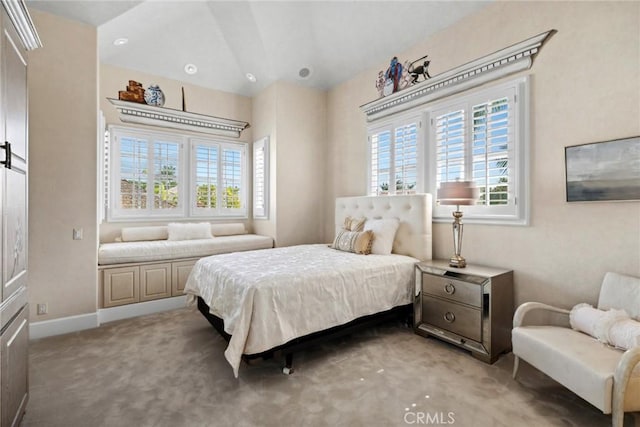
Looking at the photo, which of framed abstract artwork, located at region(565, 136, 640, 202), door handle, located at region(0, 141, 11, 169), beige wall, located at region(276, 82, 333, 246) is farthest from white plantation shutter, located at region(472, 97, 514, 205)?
door handle, located at region(0, 141, 11, 169)

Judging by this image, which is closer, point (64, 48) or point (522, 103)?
point (522, 103)

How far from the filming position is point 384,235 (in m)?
3.46

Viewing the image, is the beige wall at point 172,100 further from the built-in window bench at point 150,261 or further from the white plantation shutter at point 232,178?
the built-in window bench at point 150,261

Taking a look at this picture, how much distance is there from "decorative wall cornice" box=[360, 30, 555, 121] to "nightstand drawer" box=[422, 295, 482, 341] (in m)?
2.24

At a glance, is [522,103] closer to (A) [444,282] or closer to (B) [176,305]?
(A) [444,282]

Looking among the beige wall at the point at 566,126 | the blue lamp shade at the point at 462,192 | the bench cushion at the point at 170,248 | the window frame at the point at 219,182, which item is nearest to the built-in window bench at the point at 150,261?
the bench cushion at the point at 170,248

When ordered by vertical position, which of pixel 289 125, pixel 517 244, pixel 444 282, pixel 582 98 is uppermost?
pixel 289 125

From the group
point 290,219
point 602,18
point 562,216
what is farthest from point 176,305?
Answer: point 602,18

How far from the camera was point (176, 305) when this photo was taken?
3855 millimetres

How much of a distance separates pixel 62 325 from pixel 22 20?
2.87 meters

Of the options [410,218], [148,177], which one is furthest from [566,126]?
[148,177]

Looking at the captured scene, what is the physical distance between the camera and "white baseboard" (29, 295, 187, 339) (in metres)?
2.99

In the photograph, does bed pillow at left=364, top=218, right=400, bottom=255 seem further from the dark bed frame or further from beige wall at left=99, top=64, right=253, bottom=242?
beige wall at left=99, top=64, right=253, bottom=242

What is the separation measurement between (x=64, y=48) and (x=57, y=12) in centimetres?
33
